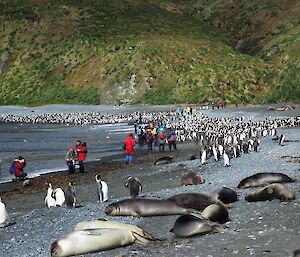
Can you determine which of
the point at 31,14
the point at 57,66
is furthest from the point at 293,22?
the point at 31,14

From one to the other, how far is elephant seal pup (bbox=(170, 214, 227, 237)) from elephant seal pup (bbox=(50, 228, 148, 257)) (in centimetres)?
68

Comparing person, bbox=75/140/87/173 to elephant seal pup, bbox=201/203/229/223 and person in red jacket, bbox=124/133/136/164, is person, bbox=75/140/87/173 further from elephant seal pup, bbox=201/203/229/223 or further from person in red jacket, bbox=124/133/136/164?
elephant seal pup, bbox=201/203/229/223

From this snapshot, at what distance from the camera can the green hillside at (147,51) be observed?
89.7 metres

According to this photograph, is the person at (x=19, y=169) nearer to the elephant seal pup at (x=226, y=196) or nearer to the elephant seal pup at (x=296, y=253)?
the elephant seal pup at (x=226, y=196)

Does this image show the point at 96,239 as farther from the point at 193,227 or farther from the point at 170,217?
the point at 170,217

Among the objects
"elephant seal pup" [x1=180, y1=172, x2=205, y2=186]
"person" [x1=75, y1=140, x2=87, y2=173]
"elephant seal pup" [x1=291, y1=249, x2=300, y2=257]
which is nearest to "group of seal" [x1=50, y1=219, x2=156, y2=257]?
"elephant seal pup" [x1=291, y1=249, x2=300, y2=257]

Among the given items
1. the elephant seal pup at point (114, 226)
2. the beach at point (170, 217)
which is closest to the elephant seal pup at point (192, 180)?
the beach at point (170, 217)

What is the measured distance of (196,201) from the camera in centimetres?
1341

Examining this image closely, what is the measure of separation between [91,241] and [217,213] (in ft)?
9.07

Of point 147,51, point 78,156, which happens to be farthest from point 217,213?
point 147,51

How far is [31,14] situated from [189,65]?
5157cm

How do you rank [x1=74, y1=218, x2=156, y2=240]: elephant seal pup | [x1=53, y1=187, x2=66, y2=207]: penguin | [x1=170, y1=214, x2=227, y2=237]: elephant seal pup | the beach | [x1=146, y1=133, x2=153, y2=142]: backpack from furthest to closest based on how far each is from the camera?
1. [x1=146, y1=133, x2=153, y2=142]: backpack
2. [x1=53, y1=187, x2=66, y2=207]: penguin
3. [x1=74, y1=218, x2=156, y2=240]: elephant seal pup
4. [x1=170, y1=214, x2=227, y2=237]: elephant seal pup
5. the beach

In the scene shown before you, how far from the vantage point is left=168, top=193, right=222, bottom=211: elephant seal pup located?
43.7 feet

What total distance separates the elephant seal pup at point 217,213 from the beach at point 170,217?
0.60 feet
